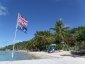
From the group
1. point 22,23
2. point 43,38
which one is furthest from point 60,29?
point 22,23

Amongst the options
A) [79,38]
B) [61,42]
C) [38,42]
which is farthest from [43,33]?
[79,38]

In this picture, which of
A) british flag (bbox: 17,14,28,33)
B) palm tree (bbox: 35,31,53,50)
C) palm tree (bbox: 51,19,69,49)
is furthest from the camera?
palm tree (bbox: 35,31,53,50)

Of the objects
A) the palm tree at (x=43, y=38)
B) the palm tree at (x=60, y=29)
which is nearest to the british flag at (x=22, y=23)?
the palm tree at (x=60, y=29)

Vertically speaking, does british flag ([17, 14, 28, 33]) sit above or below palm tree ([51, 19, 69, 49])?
below

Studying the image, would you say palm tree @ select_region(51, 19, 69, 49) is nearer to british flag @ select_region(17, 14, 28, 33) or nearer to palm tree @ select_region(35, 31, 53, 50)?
palm tree @ select_region(35, 31, 53, 50)

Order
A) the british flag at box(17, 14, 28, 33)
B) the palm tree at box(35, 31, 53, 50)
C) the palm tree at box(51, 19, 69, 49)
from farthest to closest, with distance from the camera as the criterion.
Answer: the palm tree at box(35, 31, 53, 50)
the palm tree at box(51, 19, 69, 49)
the british flag at box(17, 14, 28, 33)

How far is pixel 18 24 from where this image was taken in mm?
19766

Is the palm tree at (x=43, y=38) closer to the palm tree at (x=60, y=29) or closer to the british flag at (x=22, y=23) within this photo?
the palm tree at (x=60, y=29)

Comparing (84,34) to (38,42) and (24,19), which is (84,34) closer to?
(24,19)

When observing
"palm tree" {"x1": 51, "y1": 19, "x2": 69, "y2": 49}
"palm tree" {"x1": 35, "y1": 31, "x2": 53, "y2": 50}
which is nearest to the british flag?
"palm tree" {"x1": 51, "y1": 19, "x2": 69, "y2": 49}

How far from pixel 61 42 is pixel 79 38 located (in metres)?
39.5

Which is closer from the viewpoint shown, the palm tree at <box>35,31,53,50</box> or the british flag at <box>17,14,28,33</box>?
the british flag at <box>17,14,28,33</box>

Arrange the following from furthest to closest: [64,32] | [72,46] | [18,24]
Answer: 1. [64,32]
2. [72,46]
3. [18,24]

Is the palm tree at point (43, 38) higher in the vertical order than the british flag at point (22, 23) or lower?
higher
